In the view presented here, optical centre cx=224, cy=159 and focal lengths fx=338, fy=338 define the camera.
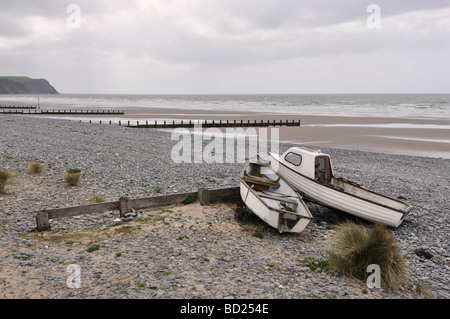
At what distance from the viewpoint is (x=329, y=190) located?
37.2ft

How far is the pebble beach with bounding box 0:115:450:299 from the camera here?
22.0ft

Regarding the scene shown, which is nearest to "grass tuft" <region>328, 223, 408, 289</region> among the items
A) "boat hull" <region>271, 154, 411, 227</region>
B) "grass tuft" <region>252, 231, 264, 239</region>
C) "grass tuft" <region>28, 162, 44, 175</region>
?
"grass tuft" <region>252, 231, 264, 239</region>

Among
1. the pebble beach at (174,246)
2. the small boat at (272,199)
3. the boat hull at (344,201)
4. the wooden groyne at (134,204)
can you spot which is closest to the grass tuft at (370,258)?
the pebble beach at (174,246)

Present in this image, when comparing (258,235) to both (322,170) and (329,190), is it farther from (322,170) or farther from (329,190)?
(322,170)

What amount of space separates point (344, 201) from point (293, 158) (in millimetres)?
2688

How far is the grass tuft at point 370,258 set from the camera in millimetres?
7409

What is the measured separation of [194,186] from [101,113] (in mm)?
58693

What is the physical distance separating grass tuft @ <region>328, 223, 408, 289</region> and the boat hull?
8.70 feet

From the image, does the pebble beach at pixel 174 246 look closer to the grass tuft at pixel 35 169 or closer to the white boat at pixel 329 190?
the grass tuft at pixel 35 169

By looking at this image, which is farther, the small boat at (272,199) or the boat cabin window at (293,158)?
the boat cabin window at (293,158)

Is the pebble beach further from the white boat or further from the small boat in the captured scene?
the white boat

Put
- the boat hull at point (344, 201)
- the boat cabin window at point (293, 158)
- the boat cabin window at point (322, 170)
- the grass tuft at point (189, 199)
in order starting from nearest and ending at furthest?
the boat hull at point (344, 201) → the grass tuft at point (189, 199) → the boat cabin window at point (322, 170) → the boat cabin window at point (293, 158)

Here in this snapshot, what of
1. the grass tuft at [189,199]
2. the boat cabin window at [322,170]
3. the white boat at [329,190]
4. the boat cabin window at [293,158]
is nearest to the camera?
the white boat at [329,190]
